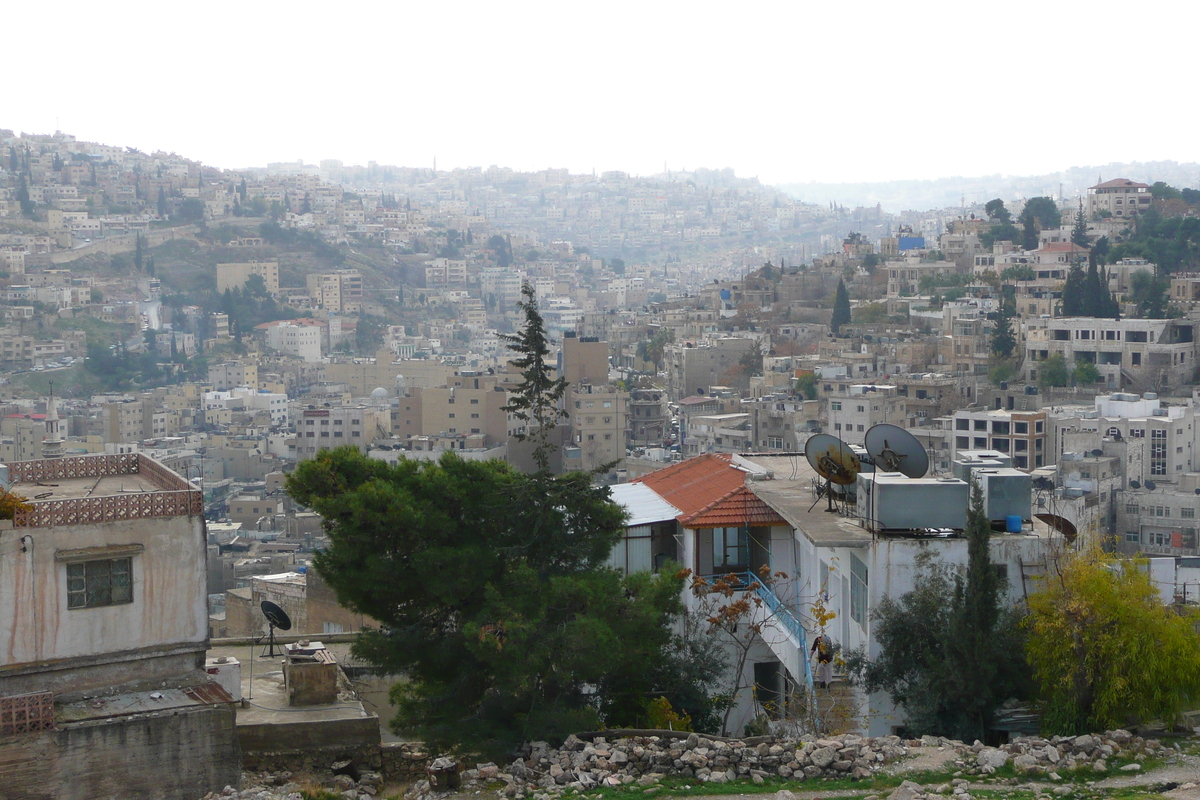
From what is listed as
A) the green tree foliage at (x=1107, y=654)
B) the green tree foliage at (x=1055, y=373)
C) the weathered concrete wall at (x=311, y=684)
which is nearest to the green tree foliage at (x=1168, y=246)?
the green tree foliage at (x=1055, y=373)

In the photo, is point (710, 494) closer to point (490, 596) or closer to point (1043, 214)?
point (490, 596)

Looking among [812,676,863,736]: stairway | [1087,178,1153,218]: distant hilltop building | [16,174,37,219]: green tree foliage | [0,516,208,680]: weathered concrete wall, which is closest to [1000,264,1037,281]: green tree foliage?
[1087,178,1153,218]: distant hilltop building

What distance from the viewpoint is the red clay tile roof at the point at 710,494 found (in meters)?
7.99

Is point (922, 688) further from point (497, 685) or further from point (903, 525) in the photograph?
point (497, 685)

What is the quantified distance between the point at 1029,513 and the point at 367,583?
126 inches

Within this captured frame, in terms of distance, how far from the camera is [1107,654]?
20.2ft

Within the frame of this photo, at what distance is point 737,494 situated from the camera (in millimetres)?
8133

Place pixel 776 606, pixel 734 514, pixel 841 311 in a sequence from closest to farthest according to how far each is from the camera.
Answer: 1. pixel 776 606
2. pixel 734 514
3. pixel 841 311

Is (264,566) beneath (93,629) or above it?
beneath

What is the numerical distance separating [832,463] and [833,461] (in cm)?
2

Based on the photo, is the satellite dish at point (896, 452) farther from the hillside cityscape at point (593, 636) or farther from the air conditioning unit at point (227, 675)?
the air conditioning unit at point (227, 675)

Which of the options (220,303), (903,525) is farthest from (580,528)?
(220,303)

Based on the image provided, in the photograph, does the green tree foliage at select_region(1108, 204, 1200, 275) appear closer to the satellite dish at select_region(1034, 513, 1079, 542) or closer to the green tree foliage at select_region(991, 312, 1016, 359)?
the green tree foliage at select_region(991, 312, 1016, 359)

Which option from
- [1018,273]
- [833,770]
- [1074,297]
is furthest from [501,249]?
[833,770]
